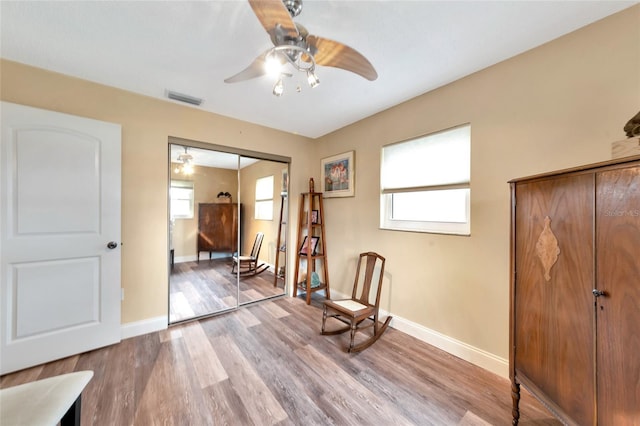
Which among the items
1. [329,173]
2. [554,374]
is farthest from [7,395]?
[329,173]

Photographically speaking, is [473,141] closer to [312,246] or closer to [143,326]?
[312,246]

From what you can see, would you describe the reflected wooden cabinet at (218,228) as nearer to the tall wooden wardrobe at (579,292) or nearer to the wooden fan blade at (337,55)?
the wooden fan blade at (337,55)

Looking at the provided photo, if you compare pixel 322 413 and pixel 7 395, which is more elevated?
pixel 7 395

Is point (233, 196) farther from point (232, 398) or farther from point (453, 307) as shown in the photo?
point (453, 307)

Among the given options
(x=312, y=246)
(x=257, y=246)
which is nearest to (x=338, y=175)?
(x=312, y=246)

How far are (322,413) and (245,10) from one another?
2513 mm

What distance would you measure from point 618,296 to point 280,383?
1920 millimetres

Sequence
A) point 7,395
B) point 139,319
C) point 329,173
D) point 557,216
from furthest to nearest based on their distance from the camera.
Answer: point 329,173 < point 139,319 < point 557,216 < point 7,395

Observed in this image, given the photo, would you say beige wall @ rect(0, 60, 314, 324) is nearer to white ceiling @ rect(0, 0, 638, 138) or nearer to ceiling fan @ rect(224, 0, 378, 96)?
white ceiling @ rect(0, 0, 638, 138)

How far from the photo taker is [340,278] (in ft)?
10.5

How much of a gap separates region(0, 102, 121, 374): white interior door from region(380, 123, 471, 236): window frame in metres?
2.73

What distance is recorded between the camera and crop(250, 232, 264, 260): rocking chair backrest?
343 cm

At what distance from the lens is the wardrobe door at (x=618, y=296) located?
33.3 inches

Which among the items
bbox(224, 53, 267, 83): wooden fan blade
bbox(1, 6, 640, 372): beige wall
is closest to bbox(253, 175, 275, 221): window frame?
bbox(1, 6, 640, 372): beige wall
